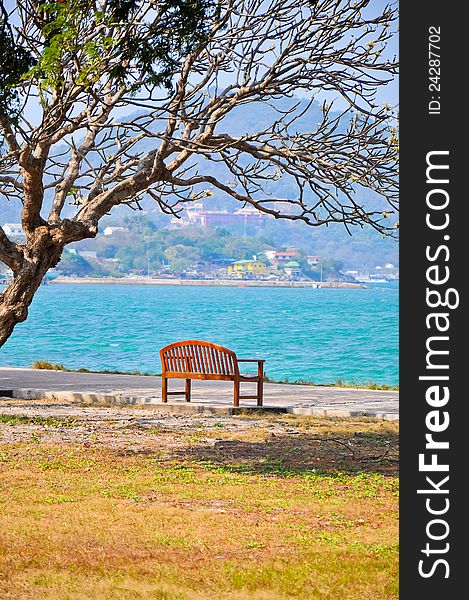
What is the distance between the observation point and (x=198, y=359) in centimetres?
1395

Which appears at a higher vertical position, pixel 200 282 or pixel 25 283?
pixel 200 282

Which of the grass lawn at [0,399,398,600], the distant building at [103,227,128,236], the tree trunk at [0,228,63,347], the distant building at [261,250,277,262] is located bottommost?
the grass lawn at [0,399,398,600]

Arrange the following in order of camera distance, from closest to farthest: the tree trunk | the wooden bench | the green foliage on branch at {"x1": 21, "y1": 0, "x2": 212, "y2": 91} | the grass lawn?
1. the grass lawn
2. the green foliage on branch at {"x1": 21, "y1": 0, "x2": 212, "y2": 91}
3. the tree trunk
4. the wooden bench

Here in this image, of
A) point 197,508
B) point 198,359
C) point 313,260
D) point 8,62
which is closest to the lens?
point 197,508

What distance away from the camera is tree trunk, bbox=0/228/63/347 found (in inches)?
431

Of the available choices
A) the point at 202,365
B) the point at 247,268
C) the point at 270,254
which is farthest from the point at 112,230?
the point at 202,365

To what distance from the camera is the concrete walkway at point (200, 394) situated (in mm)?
13656

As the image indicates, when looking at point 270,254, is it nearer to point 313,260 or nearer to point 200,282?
point 313,260

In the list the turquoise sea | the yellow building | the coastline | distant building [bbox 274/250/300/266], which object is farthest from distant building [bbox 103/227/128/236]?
distant building [bbox 274/250/300/266]

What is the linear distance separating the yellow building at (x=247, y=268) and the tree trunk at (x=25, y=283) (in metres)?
172

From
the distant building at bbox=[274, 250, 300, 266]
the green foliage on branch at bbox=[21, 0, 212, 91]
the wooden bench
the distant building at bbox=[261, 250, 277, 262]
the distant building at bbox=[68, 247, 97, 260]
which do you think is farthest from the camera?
the distant building at bbox=[261, 250, 277, 262]

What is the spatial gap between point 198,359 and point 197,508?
236 inches

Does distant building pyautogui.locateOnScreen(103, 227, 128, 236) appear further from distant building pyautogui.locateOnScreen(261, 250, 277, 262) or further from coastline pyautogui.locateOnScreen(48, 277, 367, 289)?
distant building pyautogui.locateOnScreen(261, 250, 277, 262)

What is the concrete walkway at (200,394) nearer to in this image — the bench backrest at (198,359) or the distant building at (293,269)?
the bench backrest at (198,359)
